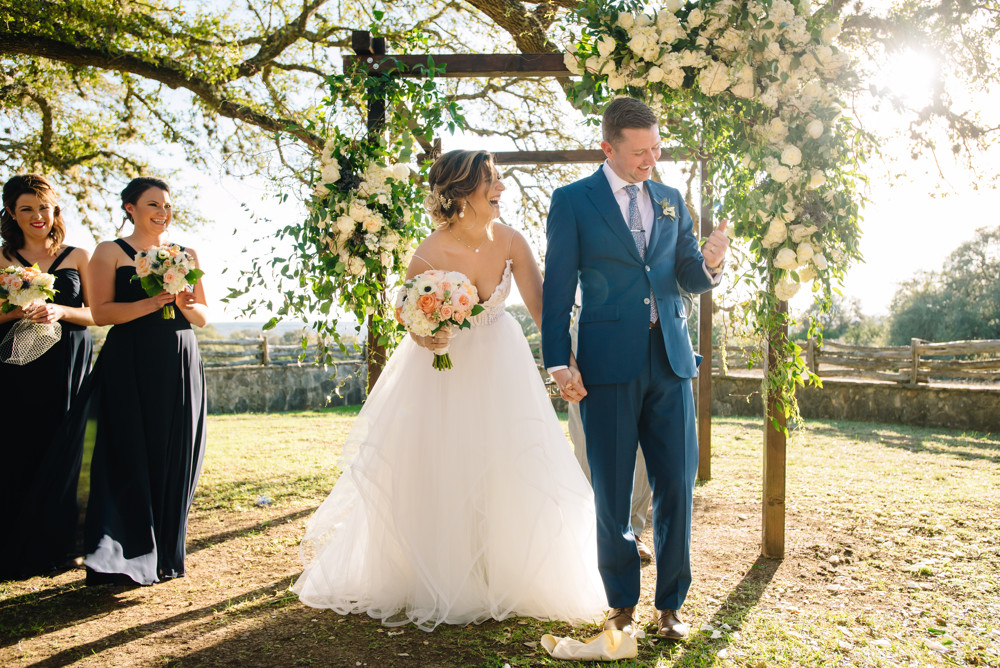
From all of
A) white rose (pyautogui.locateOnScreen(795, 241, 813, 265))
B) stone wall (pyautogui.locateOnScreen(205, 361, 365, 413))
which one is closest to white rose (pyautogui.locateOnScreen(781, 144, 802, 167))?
white rose (pyautogui.locateOnScreen(795, 241, 813, 265))

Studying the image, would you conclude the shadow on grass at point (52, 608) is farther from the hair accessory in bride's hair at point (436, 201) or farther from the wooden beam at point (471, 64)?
the wooden beam at point (471, 64)

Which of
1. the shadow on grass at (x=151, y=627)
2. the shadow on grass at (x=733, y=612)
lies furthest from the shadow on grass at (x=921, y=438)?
the shadow on grass at (x=151, y=627)

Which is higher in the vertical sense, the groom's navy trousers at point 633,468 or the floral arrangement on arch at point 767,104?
the floral arrangement on arch at point 767,104

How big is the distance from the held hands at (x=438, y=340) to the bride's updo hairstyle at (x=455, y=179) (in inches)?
24.8

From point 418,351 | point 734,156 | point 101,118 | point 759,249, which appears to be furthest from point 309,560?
point 101,118

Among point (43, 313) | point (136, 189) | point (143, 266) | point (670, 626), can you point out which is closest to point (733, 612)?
point (670, 626)

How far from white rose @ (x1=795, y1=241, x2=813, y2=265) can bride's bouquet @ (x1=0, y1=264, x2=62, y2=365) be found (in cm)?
438

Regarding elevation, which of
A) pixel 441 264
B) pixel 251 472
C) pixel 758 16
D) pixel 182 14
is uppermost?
pixel 182 14

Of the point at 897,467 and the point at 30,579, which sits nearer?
the point at 30,579

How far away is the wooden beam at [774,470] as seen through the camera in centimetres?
405

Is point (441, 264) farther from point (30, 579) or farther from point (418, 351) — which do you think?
point (30, 579)

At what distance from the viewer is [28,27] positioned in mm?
7184

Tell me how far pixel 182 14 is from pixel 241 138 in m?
2.37

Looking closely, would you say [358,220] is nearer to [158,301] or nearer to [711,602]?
[158,301]
